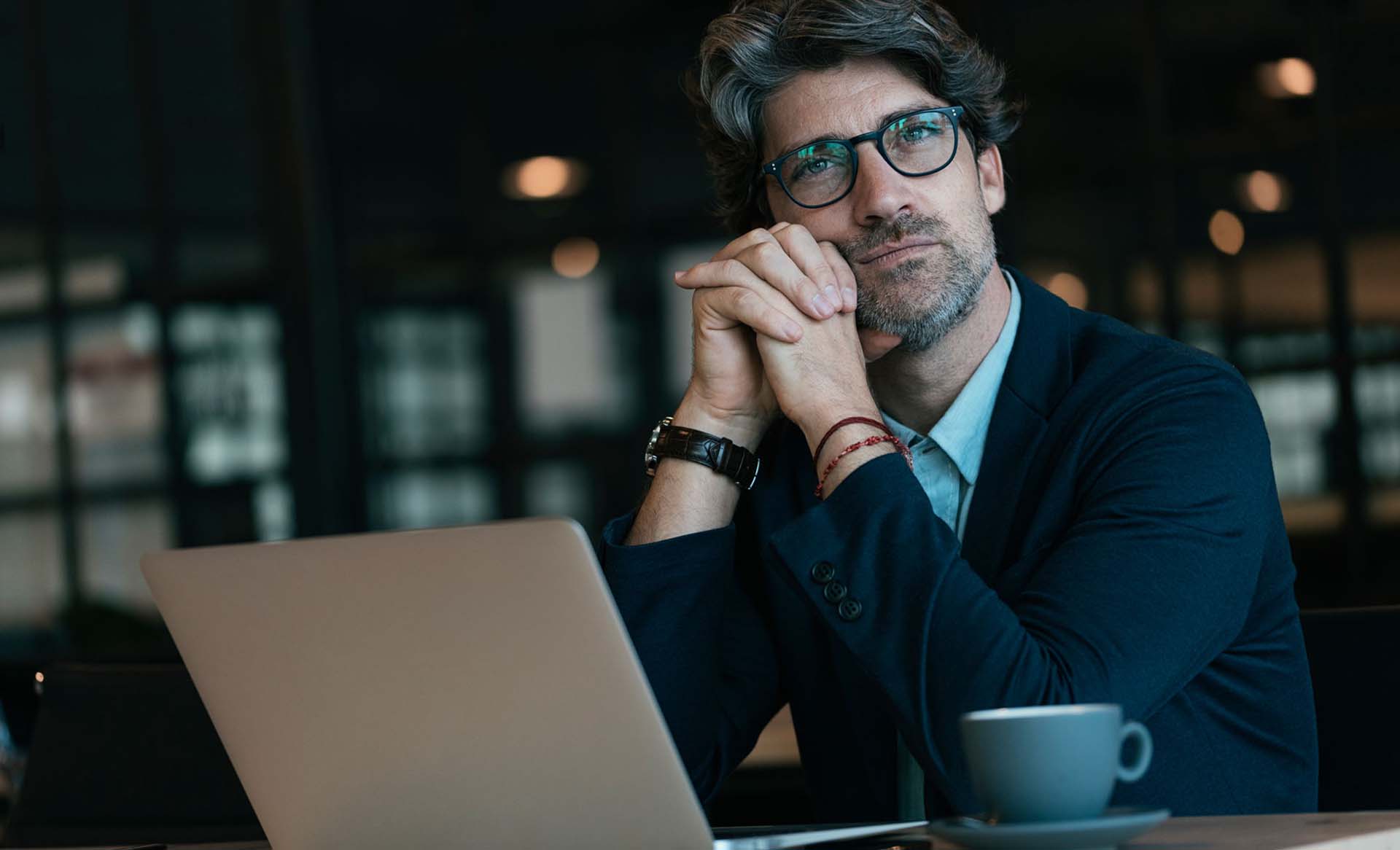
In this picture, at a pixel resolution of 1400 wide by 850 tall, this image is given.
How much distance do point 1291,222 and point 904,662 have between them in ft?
12.8

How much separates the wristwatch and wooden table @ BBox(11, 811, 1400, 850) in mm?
544

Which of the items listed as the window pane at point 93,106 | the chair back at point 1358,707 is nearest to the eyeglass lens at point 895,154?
the chair back at point 1358,707

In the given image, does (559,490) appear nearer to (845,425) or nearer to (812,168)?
(812,168)

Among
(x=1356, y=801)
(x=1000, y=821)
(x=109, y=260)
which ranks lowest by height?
(x=1356, y=801)

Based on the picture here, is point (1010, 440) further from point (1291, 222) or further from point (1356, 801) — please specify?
point (1291, 222)

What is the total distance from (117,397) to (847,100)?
5105 mm

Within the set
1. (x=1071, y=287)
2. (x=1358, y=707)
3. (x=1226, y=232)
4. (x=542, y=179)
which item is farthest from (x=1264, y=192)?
(x=1358, y=707)

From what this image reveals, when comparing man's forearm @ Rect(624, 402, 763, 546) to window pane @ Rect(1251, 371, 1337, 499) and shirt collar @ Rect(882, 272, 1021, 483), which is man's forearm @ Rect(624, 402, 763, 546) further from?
window pane @ Rect(1251, 371, 1337, 499)

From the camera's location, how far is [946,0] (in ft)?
16.0

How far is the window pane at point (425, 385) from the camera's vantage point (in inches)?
255

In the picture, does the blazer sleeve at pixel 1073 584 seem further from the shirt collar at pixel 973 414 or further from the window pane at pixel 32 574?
the window pane at pixel 32 574

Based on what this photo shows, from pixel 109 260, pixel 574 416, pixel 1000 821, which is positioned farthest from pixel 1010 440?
pixel 109 260

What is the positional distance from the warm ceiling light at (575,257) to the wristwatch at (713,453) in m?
4.87

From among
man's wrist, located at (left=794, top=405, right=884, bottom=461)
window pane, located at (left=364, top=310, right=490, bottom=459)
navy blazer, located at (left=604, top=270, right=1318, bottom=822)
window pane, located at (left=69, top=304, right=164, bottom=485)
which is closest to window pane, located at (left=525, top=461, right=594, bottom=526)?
window pane, located at (left=364, top=310, right=490, bottom=459)
